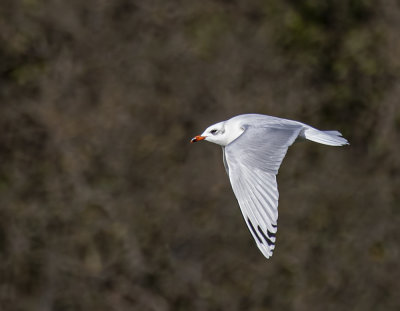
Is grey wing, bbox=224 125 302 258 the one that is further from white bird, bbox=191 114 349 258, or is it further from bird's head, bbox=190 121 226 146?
bird's head, bbox=190 121 226 146

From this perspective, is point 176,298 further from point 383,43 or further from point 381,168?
point 383,43

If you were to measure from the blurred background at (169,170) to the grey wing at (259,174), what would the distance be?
3.09 meters

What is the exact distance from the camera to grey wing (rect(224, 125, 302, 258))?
459 centimetres

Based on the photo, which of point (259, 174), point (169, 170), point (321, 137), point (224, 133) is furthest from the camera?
point (169, 170)

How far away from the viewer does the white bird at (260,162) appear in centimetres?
459

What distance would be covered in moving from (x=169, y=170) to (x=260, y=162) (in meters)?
3.80

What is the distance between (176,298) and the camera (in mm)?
8203

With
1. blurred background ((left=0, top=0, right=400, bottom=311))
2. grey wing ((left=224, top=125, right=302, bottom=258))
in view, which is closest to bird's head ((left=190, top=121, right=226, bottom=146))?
grey wing ((left=224, top=125, right=302, bottom=258))

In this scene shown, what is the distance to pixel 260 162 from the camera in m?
4.80

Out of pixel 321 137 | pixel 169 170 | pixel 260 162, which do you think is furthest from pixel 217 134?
pixel 169 170

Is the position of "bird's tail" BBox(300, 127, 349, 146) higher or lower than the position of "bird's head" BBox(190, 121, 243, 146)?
lower

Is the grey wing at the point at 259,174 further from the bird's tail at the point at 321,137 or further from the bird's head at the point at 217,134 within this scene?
the bird's head at the point at 217,134

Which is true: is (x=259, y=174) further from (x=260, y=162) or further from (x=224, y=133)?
(x=224, y=133)

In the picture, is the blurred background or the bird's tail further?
the blurred background
